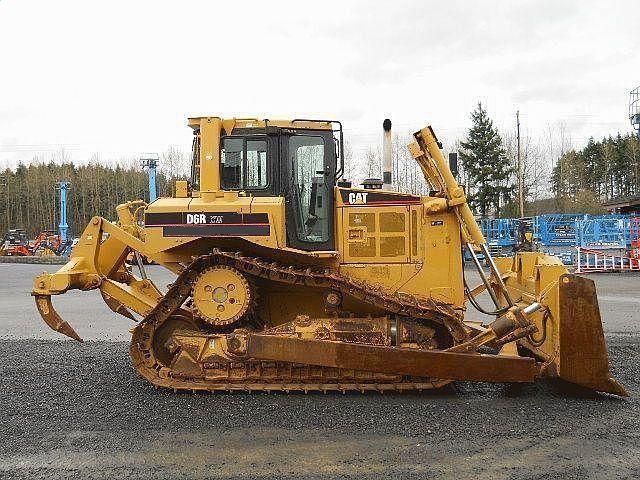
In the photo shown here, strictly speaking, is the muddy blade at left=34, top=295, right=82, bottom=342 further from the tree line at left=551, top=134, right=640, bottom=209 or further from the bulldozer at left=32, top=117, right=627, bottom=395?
the tree line at left=551, top=134, right=640, bottom=209

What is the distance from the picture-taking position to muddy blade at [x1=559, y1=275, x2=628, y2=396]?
5844 mm

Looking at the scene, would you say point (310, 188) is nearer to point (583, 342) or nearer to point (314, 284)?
point (314, 284)

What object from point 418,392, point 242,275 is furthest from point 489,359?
point 242,275

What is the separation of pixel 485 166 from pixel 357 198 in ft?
137

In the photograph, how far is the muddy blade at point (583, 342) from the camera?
5844 mm

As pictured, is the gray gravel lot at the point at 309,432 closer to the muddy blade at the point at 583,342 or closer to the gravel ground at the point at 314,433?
the gravel ground at the point at 314,433

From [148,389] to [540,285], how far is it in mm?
4626

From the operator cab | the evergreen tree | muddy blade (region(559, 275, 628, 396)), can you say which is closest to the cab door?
the operator cab

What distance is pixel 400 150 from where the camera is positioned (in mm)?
40531

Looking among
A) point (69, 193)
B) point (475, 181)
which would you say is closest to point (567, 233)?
point (475, 181)

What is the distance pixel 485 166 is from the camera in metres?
46.1

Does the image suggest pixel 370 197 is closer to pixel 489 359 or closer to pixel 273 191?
pixel 273 191

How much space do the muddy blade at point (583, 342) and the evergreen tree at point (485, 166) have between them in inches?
1604

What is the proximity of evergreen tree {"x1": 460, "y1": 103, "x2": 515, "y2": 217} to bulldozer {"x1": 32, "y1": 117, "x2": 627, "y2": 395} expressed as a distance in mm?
40273
